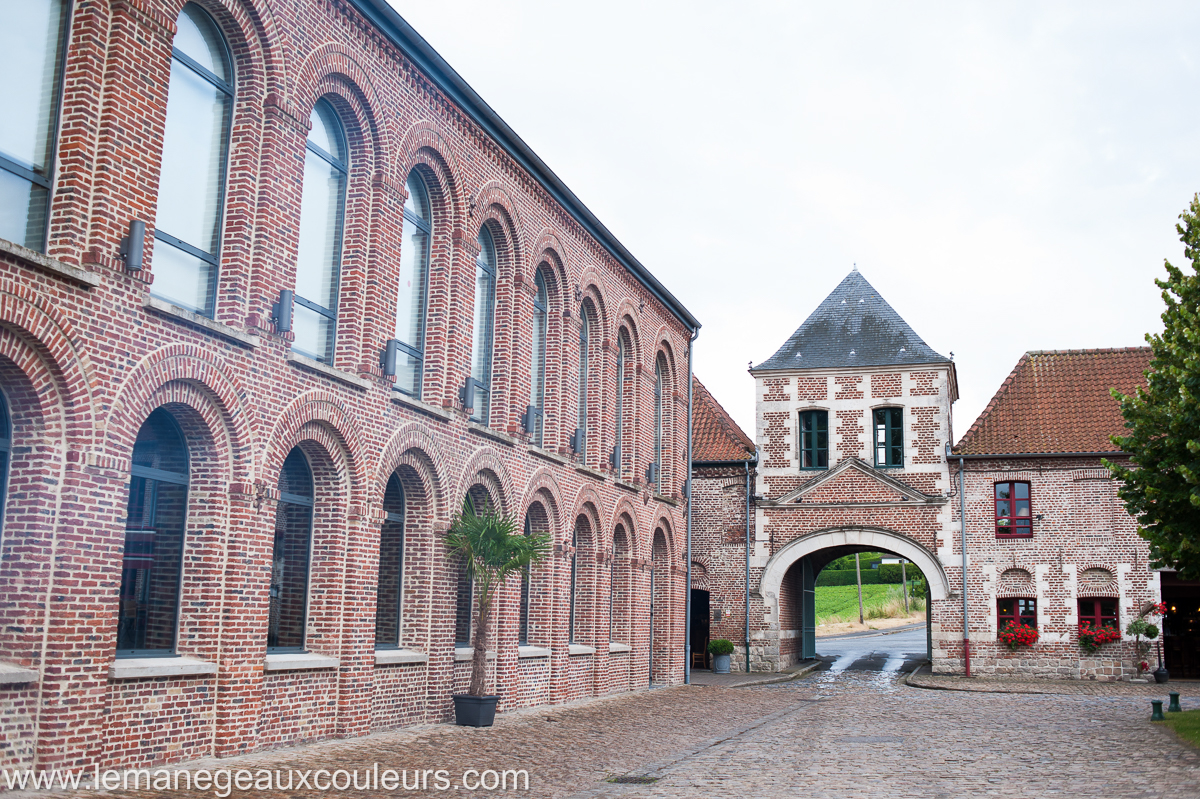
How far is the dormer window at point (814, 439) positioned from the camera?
29.9 meters

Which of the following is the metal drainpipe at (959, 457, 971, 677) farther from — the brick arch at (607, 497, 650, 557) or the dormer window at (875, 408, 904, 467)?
the brick arch at (607, 497, 650, 557)

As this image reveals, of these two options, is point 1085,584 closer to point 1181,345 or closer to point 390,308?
point 1181,345

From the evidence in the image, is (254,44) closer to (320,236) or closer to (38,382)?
(320,236)

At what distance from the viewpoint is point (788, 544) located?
2930 cm

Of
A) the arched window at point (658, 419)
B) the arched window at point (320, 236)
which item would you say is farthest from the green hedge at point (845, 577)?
the arched window at point (320, 236)

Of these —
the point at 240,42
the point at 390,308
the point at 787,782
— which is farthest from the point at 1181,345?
the point at 240,42

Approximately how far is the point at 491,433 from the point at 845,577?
195 ft

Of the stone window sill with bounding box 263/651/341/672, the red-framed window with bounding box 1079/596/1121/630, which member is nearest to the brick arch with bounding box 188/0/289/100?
the stone window sill with bounding box 263/651/341/672

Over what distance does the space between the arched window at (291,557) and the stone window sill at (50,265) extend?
3.43 meters

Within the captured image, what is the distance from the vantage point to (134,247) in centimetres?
909

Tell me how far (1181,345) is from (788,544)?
15.8m

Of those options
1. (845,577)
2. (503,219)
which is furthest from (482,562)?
(845,577)

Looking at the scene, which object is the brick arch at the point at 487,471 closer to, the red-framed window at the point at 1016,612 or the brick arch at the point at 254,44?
the brick arch at the point at 254,44

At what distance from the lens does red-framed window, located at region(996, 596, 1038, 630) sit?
27312 millimetres
